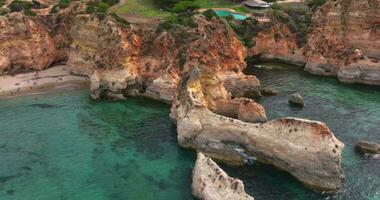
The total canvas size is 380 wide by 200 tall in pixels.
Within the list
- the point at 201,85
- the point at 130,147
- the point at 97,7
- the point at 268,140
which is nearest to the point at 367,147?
the point at 268,140

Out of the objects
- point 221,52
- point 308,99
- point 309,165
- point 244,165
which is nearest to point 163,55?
point 221,52

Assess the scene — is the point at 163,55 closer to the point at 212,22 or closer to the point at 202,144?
the point at 212,22

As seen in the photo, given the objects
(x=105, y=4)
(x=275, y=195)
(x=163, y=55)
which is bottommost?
(x=275, y=195)

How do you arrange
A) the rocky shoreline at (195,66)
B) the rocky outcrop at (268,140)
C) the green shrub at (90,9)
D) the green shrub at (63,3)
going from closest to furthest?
the rocky outcrop at (268,140) < the rocky shoreline at (195,66) < the green shrub at (90,9) < the green shrub at (63,3)

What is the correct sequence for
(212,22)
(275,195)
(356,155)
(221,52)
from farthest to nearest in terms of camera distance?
1. (212,22)
2. (221,52)
3. (356,155)
4. (275,195)

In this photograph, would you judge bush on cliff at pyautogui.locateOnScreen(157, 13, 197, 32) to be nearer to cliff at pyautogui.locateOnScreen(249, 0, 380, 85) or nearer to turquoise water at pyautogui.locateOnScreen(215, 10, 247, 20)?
turquoise water at pyautogui.locateOnScreen(215, 10, 247, 20)

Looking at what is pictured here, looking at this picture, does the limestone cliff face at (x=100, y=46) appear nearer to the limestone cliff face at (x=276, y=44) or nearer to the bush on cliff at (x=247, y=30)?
the bush on cliff at (x=247, y=30)

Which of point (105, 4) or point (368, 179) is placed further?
point (105, 4)

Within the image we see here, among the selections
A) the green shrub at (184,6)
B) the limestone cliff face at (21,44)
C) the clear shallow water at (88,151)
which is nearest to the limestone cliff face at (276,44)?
the green shrub at (184,6)
